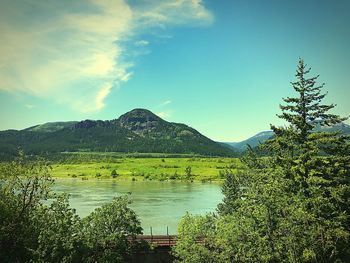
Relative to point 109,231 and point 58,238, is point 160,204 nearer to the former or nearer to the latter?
point 109,231

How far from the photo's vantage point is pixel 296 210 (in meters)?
33.8

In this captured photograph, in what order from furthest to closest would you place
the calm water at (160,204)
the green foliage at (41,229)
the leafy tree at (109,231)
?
the calm water at (160,204) → the leafy tree at (109,231) → the green foliage at (41,229)

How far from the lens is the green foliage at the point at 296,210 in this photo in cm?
3347

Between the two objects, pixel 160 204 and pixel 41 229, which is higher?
pixel 41 229

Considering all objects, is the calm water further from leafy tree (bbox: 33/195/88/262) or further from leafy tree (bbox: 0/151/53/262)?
leafy tree (bbox: 0/151/53/262)

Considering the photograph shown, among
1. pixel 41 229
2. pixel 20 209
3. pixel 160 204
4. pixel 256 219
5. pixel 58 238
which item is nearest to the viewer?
pixel 41 229

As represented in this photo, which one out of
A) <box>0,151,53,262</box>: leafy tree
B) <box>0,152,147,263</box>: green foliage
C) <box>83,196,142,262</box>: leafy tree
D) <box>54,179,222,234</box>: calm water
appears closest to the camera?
<box>0,151,53,262</box>: leafy tree

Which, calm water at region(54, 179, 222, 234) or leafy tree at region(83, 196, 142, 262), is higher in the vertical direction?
leafy tree at region(83, 196, 142, 262)

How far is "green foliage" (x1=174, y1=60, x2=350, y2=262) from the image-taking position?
33469mm

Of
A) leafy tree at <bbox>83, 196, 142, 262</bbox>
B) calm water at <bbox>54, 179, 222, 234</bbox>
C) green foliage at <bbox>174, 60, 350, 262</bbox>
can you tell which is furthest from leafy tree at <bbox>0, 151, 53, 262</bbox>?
calm water at <bbox>54, 179, 222, 234</bbox>

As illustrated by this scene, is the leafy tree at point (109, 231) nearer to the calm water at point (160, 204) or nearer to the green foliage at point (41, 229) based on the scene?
the green foliage at point (41, 229)

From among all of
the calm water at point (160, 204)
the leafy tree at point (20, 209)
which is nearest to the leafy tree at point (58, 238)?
the leafy tree at point (20, 209)

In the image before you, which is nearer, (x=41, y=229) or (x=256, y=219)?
(x=41, y=229)

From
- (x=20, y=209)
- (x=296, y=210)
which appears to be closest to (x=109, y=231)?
(x=20, y=209)
